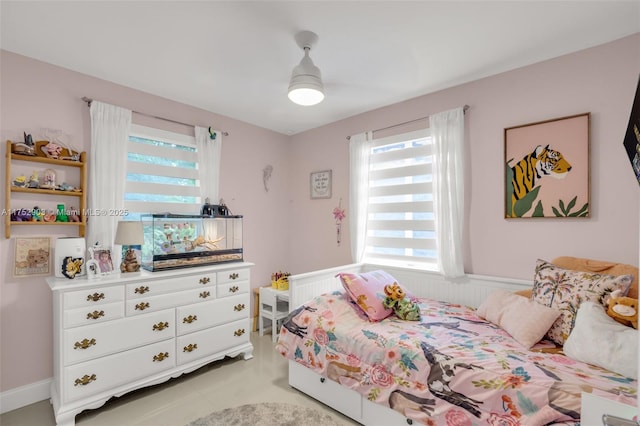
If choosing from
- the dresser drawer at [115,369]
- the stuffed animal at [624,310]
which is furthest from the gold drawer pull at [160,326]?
the stuffed animal at [624,310]

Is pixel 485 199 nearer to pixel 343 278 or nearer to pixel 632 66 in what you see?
pixel 632 66

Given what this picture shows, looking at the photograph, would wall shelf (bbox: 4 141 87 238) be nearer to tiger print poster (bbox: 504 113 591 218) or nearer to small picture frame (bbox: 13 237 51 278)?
small picture frame (bbox: 13 237 51 278)

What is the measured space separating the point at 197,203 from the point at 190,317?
1.17 metres

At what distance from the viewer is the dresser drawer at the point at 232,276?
2854 millimetres

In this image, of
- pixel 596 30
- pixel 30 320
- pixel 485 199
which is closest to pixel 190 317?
pixel 30 320

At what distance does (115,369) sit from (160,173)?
1.69m

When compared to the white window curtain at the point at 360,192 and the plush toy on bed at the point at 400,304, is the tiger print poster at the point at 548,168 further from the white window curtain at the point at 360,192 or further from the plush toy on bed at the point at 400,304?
the white window curtain at the point at 360,192

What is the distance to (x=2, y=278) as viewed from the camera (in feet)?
7.28

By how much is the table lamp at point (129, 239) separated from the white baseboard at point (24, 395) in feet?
3.29

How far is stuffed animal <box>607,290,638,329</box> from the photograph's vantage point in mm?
1586

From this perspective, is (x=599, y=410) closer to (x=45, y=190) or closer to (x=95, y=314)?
(x=95, y=314)

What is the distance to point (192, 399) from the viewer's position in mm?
2350

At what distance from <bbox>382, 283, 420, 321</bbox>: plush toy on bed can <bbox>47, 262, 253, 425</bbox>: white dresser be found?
1.42 metres

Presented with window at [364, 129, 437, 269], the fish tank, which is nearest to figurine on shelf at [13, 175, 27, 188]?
the fish tank
